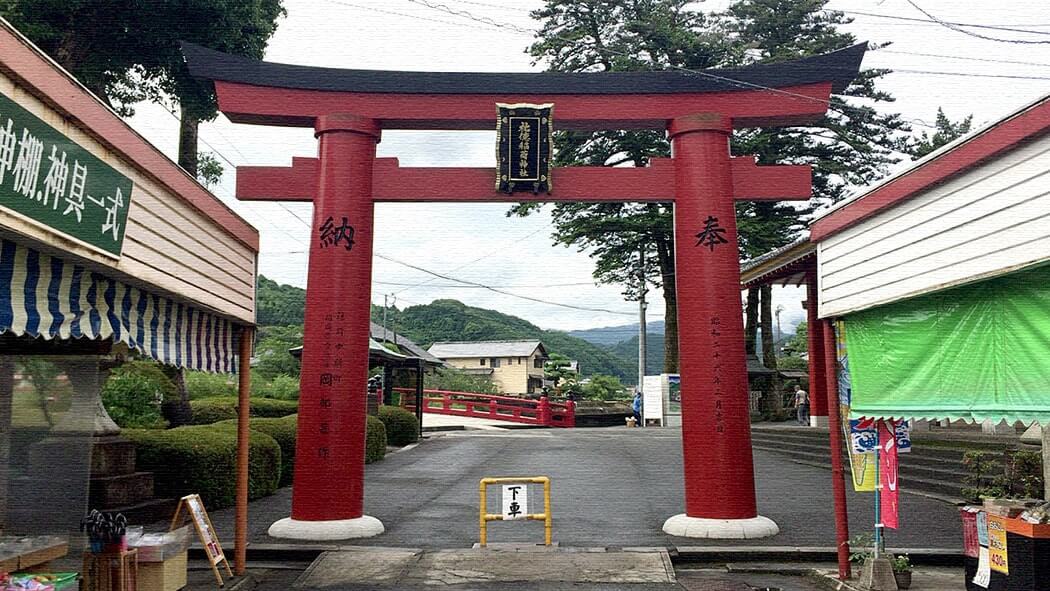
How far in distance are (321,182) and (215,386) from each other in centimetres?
1639

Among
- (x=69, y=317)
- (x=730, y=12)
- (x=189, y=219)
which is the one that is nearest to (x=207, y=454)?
(x=189, y=219)

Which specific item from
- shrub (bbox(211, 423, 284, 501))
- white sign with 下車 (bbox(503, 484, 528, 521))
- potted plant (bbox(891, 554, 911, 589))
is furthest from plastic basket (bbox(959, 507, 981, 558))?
shrub (bbox(211, 423, 284, 501))

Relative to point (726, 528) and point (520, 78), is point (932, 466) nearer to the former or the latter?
point (726, 528)

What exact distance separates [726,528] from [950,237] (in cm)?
553

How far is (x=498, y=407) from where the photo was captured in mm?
39750

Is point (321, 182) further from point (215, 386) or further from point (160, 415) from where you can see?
point (215, 386)

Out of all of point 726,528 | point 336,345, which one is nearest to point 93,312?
point 336,345

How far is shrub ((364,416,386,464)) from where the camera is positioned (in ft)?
66.3

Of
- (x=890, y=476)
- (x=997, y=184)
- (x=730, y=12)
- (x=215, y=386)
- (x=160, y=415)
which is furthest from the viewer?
(x=730, y=12)

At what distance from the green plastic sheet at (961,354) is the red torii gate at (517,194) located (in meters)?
3.38

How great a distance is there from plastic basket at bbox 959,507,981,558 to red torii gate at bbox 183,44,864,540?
12.3 feet

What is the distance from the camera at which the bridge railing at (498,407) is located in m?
38.9

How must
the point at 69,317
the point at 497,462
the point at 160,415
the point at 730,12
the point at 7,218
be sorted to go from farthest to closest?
the point at 730,12 < the point at 497,462 < the point at 160,415 < the point at 69,317 < the point at 7,218

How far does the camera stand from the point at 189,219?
7.53m
